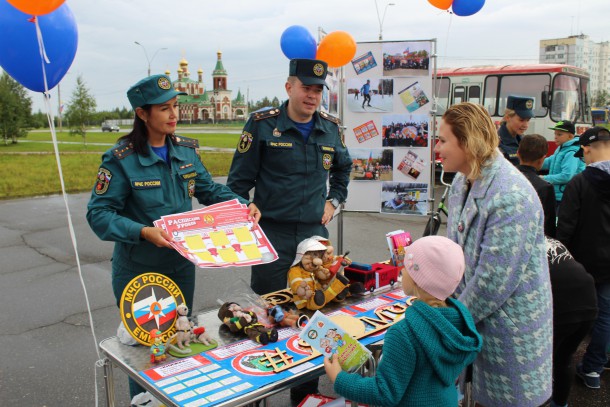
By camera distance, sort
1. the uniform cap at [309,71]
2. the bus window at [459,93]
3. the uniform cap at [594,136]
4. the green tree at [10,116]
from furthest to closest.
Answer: the green tree at [10,116] < the bus window at [459,93] < the uniform cap at [594,136] < the uniform cap at [309,71]

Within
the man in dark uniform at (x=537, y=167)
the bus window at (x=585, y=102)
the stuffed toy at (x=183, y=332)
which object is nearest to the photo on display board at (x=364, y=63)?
the man in dark uniform at (x=537, y=167)

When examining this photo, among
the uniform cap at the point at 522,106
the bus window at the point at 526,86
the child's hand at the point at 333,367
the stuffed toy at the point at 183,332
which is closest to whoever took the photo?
the child's hand at the point at 333,367

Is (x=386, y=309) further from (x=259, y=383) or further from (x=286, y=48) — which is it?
(x=286, y=48)

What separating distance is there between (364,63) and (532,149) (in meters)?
2.39

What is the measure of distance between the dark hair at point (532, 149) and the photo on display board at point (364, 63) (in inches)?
87.4

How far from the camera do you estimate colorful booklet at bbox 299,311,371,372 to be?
187cm

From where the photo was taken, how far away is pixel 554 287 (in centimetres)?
267

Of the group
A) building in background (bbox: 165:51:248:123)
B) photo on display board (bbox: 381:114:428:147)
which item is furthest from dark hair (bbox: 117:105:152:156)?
building in background (bbox: 165:51:248:123)

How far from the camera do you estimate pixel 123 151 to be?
2.54 meters

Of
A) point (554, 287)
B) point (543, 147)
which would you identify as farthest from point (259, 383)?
point (543, 147)

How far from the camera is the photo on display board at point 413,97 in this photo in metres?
5.32

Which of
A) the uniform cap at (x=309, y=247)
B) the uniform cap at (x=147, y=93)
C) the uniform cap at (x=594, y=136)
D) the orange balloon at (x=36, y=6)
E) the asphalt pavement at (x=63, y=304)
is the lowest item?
the asphalt pavement at (x=63, y=304)

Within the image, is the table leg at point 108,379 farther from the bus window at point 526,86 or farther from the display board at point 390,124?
the bus window at point 526,86

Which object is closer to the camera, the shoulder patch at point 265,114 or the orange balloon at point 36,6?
the orange balloon at point 36,6
